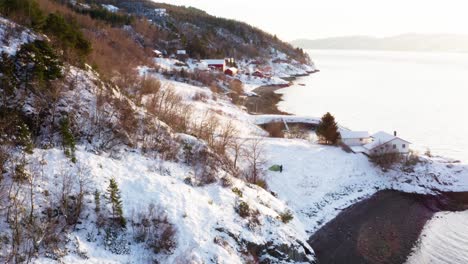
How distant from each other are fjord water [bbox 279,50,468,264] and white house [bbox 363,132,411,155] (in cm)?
Answer: 725

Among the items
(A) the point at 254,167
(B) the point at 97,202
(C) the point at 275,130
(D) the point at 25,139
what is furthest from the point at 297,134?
(D) the point at 25,139

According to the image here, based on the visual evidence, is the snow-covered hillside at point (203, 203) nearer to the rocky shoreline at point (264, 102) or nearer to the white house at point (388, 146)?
the white house at point (388, 146)

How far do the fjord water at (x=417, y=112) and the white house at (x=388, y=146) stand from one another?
725 centimetres

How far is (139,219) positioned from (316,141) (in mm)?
33765

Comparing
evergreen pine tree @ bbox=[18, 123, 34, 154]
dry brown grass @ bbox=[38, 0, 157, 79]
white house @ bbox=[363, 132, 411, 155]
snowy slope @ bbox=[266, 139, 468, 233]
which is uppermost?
dry brown grass @ bbox=[38, 0, 157, 79]

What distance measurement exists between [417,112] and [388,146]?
106 feet

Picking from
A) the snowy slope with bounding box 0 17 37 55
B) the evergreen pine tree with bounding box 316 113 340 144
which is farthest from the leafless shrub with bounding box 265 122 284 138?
the snowy slope with bounding box 0 17 37 55

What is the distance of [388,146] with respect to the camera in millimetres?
40875

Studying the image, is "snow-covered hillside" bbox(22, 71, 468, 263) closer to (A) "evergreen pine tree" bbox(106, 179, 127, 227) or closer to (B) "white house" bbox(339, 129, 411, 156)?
(A) "evergreen pine tree" bbox(106, 179, 127, 227)

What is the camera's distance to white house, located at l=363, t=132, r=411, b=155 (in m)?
40.8

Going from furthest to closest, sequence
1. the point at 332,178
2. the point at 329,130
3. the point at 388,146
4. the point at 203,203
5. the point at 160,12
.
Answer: the point at 160,12, the point at 329,130, the point at 388,146, the point at 332,178, the point at 203,203

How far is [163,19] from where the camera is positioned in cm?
14612

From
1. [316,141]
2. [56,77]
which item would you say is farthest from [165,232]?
[316,141]

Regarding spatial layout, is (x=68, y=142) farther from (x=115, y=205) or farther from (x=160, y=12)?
(x=160, y=12)
